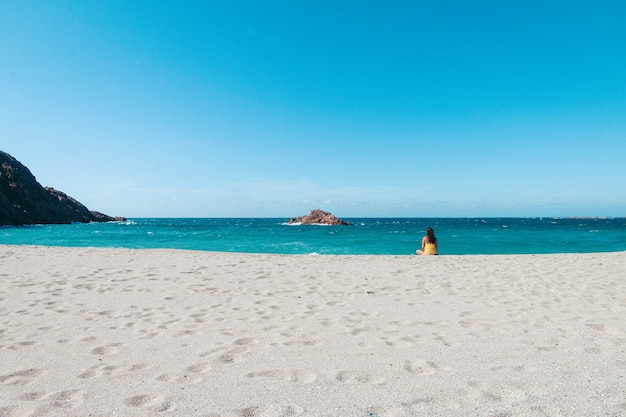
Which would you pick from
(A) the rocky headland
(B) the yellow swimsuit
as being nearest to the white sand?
(B) the yellow swimsuit

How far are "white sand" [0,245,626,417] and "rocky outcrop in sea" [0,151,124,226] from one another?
65225 millimetres

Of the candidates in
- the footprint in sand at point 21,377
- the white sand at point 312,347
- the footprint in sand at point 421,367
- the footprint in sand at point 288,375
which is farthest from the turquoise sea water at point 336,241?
the footprint in sand at point 21,377

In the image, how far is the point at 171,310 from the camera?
227 inches

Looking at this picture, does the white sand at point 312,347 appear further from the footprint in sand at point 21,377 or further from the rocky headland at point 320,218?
the rocky headland at point 320,218

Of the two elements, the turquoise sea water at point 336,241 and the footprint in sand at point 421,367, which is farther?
the turquoise sea water at point 336,241

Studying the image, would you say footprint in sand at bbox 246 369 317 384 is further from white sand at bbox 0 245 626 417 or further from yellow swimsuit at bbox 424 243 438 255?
yellow swimsuit at bbox 424 243 438 255

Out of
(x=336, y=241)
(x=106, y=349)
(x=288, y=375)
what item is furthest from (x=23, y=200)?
(x=288, y=375)

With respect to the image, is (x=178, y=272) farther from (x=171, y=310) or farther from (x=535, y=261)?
(x=535, y=261)

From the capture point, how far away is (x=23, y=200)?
65.4 metres

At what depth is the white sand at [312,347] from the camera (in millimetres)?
2840

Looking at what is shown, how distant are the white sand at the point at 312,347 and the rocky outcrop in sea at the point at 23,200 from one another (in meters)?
65.2

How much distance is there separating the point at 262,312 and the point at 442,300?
3281 millimetres

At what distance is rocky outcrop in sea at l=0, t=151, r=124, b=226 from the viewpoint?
57.7 m

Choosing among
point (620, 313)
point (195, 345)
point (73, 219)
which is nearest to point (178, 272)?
point (195, 345)
